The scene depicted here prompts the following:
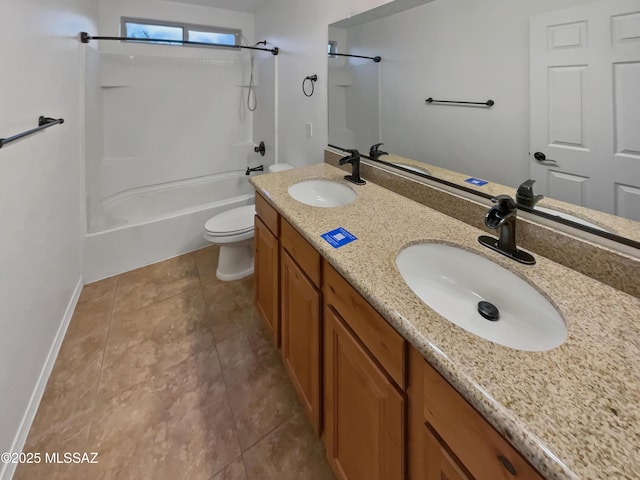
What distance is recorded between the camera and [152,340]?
179 cm

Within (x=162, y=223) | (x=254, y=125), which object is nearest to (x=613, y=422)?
(x=162, y=223)

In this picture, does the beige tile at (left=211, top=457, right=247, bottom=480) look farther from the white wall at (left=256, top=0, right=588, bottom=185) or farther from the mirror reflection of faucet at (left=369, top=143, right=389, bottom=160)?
the mirror reflection of faucet at (left=369, top=143, right=389, bottom=160)

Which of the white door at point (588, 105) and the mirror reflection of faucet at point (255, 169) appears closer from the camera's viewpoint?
the white door at point (588, 105)

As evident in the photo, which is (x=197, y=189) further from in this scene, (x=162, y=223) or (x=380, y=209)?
(x=380, y=209)

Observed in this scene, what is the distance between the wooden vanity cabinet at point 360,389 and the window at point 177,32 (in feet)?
9.43

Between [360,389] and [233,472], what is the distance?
28.4 inches

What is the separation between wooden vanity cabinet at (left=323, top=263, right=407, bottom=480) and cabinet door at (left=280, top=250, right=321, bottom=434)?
0.07 m

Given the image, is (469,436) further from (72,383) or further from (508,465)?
(72,383)

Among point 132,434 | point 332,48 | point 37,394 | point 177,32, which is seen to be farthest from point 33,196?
point 177,32

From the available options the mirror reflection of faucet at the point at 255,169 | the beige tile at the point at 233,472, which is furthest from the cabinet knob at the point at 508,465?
the mirror reflection of faucet at the point at 255,169

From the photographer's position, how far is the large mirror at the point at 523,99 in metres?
0.77

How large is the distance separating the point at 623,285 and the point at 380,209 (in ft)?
2.51

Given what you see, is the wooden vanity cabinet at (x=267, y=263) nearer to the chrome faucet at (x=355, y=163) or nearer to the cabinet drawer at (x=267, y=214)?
the cabinet drawer at (x=267, y=214)

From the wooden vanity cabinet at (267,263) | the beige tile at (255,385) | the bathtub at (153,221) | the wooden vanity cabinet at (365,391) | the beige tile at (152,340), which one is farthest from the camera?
the bathtub at (153,221)
